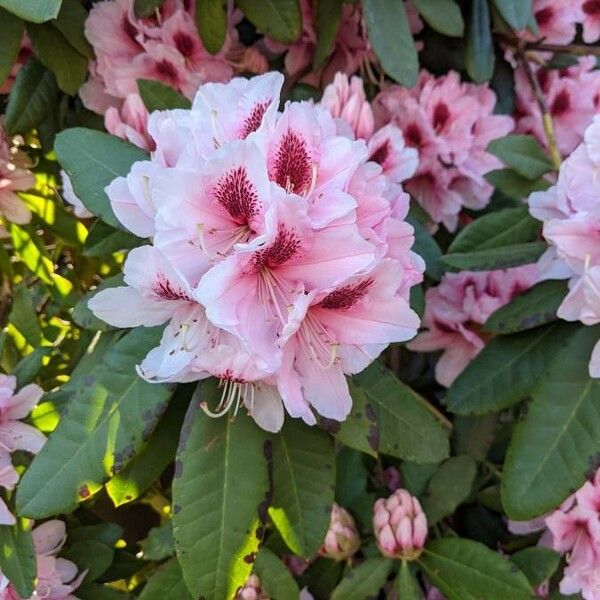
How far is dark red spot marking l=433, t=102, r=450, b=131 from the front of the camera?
129 centimetres

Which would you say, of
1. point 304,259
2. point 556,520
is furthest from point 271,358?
point 556,520

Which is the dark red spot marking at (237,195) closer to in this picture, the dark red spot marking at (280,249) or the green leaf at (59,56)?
the dark red spot marking at (280,249)

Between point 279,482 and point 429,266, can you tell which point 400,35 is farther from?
point 279,482

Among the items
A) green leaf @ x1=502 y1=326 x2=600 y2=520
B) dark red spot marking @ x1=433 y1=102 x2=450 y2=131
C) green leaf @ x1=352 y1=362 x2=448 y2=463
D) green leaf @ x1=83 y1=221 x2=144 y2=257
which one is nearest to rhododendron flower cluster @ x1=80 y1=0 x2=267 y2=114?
green leaf @ x1=83 y1=221 x2=144 y2=257

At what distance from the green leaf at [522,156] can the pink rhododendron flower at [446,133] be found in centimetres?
12

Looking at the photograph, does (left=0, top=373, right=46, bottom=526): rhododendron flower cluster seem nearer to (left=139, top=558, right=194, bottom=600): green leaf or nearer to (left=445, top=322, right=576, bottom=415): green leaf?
(left=139, top=558, right=194, bottom=600): green leaf

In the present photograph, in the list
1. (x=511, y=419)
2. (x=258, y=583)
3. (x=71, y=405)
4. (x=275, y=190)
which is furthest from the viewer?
(x=511, y=419)

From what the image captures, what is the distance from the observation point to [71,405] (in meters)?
0.84

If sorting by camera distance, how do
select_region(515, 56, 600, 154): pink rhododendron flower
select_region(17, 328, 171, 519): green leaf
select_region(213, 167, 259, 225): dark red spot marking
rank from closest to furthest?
select_region(213, 167, 259, 225): dark red spot marking < select_region(17, 328, 171, 519): green leaf < select_region(515, 56, 600, 154): pink rhododendron flower

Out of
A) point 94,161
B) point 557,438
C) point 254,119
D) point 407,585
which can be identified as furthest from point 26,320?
point 557,438

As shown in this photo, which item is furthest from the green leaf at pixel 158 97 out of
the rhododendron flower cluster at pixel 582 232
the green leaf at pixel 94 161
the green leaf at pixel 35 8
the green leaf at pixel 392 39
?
the rhododendron flower cluster at pixel 582 232

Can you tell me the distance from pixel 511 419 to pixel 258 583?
542 millimetres

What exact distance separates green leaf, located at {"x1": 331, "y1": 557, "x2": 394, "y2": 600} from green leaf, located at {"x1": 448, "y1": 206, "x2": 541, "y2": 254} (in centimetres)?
46

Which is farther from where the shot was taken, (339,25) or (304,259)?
(339,25)
